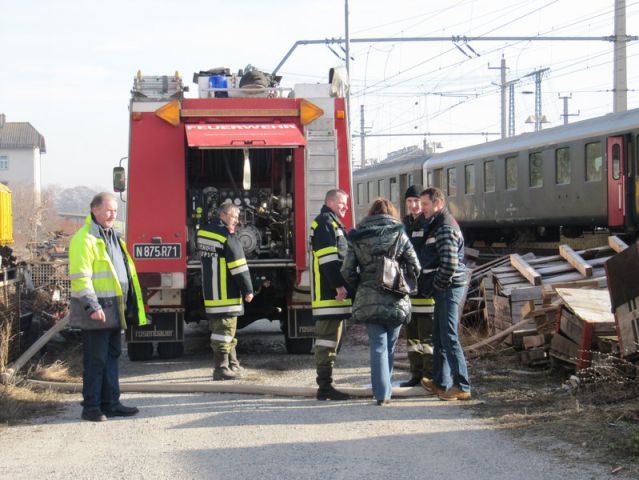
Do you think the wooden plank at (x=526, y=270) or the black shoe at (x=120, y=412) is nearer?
the black shoe at (x=120, y=412)

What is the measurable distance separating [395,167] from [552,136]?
1150cm

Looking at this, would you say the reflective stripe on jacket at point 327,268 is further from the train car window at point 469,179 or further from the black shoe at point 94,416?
the train car window at point 469,179

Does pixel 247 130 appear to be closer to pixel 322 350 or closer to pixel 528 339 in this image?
pixel 322 350

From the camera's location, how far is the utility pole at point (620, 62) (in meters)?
21.0

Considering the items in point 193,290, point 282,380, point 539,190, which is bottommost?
point 282,380

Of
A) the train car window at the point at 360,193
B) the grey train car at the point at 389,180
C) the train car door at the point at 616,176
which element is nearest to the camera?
the train car door at the point at 616,176

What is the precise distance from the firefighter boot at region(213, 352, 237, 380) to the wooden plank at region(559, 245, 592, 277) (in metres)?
4.16

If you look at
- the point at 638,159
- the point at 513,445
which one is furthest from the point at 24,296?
the point at 638,159

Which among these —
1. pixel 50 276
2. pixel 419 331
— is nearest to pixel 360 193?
pixel 50 276

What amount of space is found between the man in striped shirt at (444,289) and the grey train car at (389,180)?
1886 centimetres

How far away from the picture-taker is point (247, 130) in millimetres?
10094

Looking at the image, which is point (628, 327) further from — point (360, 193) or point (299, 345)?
point (360, 193)

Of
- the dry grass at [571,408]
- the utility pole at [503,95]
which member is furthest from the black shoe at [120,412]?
the utility pole at [503,95]

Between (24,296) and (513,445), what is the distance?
840cm
